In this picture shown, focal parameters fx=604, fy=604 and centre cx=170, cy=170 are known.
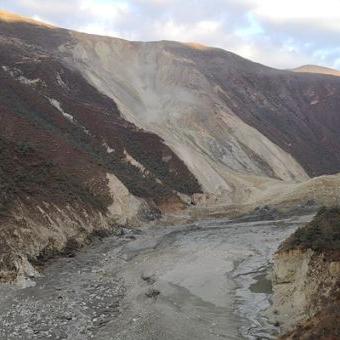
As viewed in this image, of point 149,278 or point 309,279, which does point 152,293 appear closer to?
point 149,278

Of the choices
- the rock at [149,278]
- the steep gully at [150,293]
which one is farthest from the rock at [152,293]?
the rock at [149,278]

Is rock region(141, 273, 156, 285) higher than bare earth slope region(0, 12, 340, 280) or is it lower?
lower

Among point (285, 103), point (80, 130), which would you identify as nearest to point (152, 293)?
point (80, 130)

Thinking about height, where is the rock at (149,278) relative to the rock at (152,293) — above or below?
below

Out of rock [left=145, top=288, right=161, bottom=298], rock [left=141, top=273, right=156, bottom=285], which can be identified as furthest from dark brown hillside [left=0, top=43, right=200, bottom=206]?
rock [left=145, top=288, right=161, bottom=298]

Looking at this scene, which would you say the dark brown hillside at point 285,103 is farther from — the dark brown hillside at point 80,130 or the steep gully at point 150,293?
the steep gully at point 150,293

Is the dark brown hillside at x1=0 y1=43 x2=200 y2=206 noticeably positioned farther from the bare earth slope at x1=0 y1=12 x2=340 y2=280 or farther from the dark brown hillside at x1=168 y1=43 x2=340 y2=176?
the dark brown hillside at x1=168 y1=43 x2=340 y2=176
